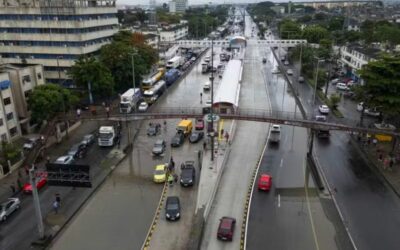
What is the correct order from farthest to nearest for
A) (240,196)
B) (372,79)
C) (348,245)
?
(372,79) < (240,196) < (348,245)

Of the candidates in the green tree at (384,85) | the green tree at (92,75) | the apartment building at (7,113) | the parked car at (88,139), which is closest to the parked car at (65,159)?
the parked car at (88,139)

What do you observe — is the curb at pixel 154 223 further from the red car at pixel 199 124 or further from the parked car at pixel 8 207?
the red car at pixel 199 124

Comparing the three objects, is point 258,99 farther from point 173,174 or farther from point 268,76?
point 173,174

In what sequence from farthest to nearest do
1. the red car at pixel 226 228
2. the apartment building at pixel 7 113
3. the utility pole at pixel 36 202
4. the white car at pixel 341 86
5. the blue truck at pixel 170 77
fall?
the blue truck at pixel 170 77, the white car at pixel 341 86, the apartment building at pixel 7 113, the red car at pixel 226 228, the utility pole at pixel 36 202

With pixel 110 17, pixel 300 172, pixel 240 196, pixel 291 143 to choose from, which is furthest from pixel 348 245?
pixel 110 17

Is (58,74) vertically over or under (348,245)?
over

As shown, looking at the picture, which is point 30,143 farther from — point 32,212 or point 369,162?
point 369,162

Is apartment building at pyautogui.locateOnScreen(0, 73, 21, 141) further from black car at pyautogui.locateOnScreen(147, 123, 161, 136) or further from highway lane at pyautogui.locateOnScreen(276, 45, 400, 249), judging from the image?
highway lane at pyautogui.locateOnScreen(276, 45, 400, 249)
